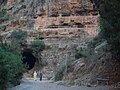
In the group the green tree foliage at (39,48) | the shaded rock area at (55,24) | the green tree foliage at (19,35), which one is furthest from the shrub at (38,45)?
the green tree foliage at (19,35)

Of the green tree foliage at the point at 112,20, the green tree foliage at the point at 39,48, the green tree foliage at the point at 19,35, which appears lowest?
the green tree foliage at the point at 39,48

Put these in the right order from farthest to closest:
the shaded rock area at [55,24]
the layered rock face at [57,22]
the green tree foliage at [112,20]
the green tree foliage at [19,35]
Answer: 1. the layered rock face at [57,22]
2. the green tree foliage at [19,35]
3. the shaded rock area at [55,24]
4. the green tree foliage at [112,20]

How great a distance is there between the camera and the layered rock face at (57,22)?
4644 centimetres

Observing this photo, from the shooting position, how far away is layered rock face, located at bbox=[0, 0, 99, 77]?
152 feet

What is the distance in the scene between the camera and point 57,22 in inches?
1940

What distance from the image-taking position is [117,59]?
20.8m

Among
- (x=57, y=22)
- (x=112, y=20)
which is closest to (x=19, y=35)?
(x=57, y=22)

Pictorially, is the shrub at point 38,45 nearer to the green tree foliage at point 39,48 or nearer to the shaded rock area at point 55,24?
the green tree foliage at point 39,48

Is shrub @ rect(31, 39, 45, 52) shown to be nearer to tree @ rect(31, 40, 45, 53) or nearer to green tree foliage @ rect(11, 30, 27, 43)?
Result: tree @ rect(31, 40, 45, 53)

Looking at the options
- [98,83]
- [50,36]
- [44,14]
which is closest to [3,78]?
[98,83]

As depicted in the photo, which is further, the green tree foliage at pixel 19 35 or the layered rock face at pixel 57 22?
the layered rock face at pixel 57 22

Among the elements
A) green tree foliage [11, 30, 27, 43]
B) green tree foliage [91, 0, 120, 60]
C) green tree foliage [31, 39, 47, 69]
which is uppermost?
green tree foliage [91, 0, 120, 60]

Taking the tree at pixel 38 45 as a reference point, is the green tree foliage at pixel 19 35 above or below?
above

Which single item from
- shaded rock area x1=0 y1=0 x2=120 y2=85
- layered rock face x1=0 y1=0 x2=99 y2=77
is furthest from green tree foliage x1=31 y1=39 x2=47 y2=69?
layered rock face x1=0 y1=0 x2=99 y2=77
